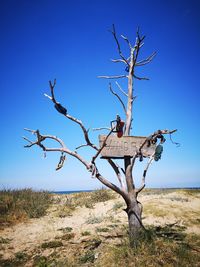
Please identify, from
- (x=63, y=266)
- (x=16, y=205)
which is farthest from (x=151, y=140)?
(x=16, y=205)

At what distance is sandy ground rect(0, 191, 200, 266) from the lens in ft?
25.6

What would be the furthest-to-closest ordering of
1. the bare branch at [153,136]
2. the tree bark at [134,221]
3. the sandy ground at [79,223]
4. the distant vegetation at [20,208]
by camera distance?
the distant vegetation at [20,208] < the sandy ground at [79,223] < the bare branch at [153,136] < the tree bark at [134,221]

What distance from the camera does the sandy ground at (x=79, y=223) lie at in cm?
781

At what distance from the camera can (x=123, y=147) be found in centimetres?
598

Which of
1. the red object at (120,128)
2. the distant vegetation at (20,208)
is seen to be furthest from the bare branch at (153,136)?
the distant vegetation at (20,208)

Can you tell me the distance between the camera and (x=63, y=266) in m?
5.20

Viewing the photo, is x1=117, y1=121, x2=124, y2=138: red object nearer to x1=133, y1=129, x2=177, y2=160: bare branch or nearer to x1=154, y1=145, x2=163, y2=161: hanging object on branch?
x1=133, y1=129, x2=177, y2=160: bare branch

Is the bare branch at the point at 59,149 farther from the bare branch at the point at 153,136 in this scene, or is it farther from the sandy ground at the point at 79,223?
the sandy ground at the point at 79,223

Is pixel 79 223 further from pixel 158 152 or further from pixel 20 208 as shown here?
pixel 158 152

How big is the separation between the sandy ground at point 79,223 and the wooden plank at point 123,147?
3437 millimetres

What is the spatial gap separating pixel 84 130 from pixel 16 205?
386 inches

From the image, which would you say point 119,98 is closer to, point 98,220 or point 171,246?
point 171,246

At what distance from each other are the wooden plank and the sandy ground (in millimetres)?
3437

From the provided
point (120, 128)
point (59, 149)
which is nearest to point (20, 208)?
point (59, 149)
